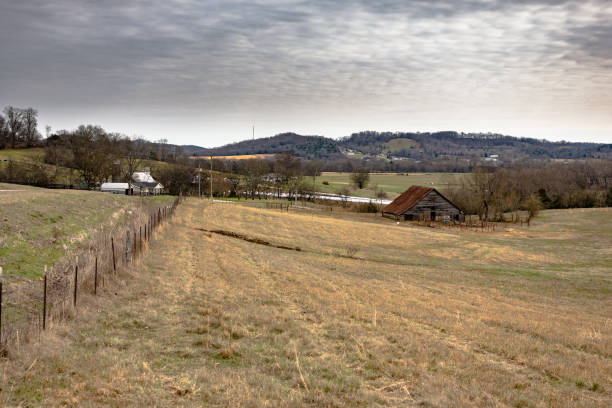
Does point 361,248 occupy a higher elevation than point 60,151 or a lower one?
lower

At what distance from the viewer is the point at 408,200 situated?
76375 millimetres

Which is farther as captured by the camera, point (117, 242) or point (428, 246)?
point (428, 246)

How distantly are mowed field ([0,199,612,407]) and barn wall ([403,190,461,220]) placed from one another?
45.4m

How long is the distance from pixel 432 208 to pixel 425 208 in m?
1.55

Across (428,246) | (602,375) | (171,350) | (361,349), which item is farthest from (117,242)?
(428,246)

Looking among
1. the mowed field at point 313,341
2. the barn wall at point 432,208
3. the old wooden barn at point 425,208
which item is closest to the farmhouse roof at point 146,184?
the old wooden barn at point 425,208

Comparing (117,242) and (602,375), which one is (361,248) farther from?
(602,375)

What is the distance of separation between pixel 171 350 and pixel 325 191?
129022 mm

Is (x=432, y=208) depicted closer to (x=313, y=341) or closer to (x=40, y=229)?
(x=40, y=229)

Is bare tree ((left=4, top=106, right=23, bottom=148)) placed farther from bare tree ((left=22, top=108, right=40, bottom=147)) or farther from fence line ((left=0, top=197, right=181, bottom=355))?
fence line ((left=0, top=197, right=181, bottom=355))

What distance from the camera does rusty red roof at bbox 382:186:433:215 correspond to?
7369 centimetres

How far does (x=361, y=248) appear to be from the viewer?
133 ft

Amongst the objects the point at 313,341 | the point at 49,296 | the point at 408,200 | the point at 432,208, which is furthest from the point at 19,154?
the point at 313,341

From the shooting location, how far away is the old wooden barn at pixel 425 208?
73.5 meters
